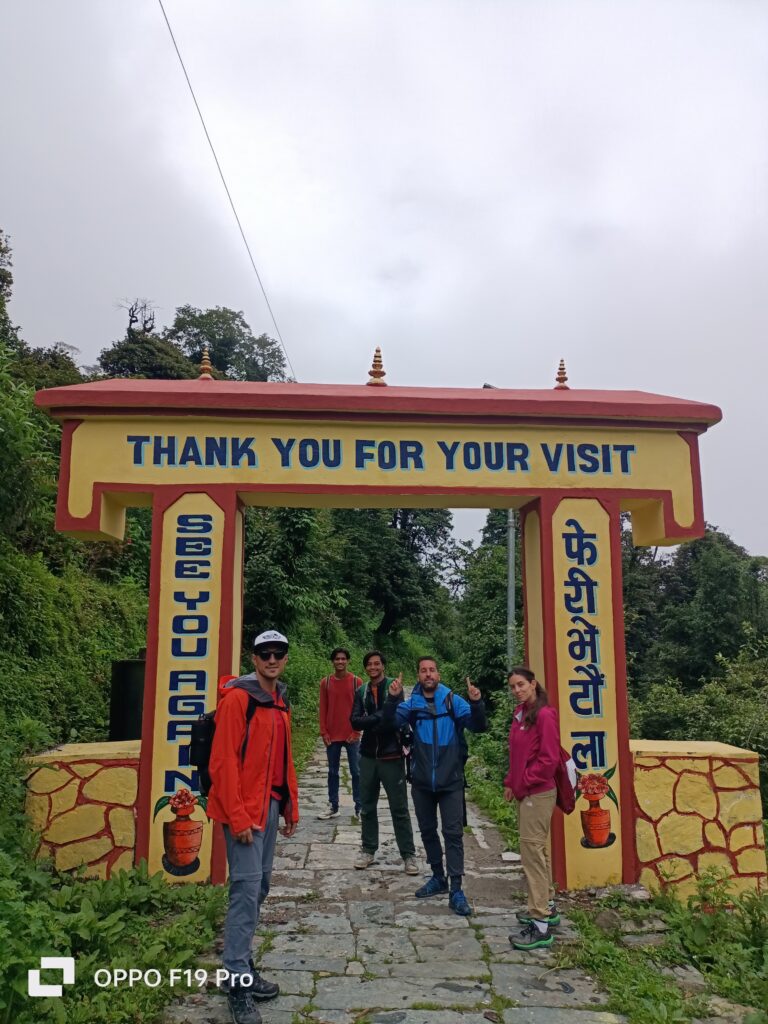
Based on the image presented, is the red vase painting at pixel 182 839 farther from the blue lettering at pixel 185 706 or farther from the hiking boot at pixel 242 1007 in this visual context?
the hiking boot at pixel 242 1007

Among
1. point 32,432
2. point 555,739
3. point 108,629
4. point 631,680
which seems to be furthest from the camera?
point 631,680

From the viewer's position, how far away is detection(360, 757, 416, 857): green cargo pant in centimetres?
602

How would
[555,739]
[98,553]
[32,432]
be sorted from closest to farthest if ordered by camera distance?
[555,739] → [32,432] → [98,553]

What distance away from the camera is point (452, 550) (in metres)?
34.3

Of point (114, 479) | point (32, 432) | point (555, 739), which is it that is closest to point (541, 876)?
point (555, 739)

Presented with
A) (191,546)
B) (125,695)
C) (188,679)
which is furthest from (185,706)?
(125,695)

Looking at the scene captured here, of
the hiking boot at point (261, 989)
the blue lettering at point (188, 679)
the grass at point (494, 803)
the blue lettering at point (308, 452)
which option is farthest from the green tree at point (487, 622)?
the hiking boot at point (261, 989)

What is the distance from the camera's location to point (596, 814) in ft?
18.4

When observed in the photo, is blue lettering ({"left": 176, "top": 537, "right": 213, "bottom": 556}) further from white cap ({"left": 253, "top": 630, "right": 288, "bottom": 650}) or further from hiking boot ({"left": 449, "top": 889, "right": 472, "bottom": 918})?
hiking boot ({"left": 449, "top": 889, "right": 472, "bottom": 918})

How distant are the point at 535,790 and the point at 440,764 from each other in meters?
0.74

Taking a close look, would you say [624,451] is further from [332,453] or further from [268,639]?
[268,639]

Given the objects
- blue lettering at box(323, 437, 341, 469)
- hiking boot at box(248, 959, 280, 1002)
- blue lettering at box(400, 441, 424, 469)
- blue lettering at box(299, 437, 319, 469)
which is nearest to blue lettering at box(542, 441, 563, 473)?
blue lettering at box(400, 441, 424, 469)

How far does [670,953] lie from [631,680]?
1721cm

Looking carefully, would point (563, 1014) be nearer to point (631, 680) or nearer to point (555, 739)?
point (555, 739)
